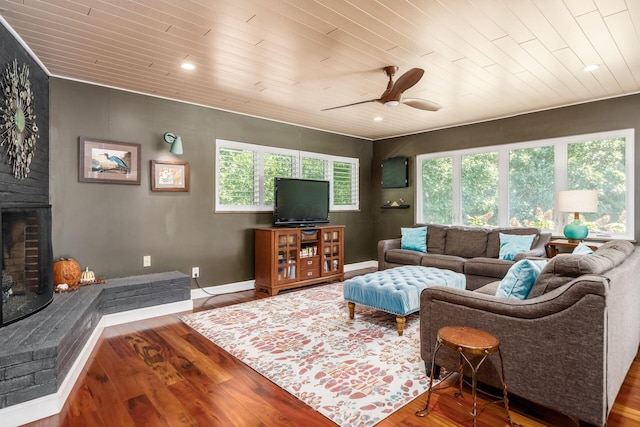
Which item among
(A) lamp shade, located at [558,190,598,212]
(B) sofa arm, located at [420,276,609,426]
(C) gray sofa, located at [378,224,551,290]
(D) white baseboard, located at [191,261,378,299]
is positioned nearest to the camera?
(B) sofa arm, located at [420,276,609,426]

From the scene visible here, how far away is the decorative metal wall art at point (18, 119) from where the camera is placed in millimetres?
2572

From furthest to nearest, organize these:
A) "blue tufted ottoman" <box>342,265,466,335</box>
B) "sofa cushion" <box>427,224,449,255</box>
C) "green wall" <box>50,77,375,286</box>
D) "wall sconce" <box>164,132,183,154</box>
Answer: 1. "sofa cushion" <box>427,224,449,255</box>
2. "wall sconce" <box>164,132,183,154</box>
3. "green wall" <box>50,77,375,286</box>
4. "blue tufted ottoman" <box>342,265,466,335</box>

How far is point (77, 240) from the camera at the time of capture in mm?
3742

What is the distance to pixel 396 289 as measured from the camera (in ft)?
10.7

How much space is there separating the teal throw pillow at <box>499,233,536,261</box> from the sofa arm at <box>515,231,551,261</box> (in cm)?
9

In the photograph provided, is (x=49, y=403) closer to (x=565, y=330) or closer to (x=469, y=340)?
(x=469, y=340)

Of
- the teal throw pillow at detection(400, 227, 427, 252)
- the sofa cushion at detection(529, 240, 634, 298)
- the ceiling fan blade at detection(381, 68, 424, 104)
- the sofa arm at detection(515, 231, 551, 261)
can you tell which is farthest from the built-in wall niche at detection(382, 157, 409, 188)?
the sofa cushion at detection(529, 240, 634, 298)

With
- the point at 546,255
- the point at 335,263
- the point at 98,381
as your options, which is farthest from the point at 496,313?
the point at 335,263

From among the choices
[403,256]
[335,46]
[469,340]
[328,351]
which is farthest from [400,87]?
[403,256]

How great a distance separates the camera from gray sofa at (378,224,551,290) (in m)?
4.45

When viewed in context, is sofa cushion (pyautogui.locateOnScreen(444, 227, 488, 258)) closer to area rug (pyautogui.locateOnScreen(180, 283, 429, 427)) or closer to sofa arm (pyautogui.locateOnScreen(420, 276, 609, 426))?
area rug (pyautogui.locateOnScreen(180, 283, 429, 427))

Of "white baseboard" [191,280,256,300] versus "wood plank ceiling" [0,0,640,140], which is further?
"white baseboard" [191,280,256,300]

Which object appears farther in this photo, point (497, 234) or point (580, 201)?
point (497, 234)

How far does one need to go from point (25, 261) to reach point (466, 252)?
5.10 meters
